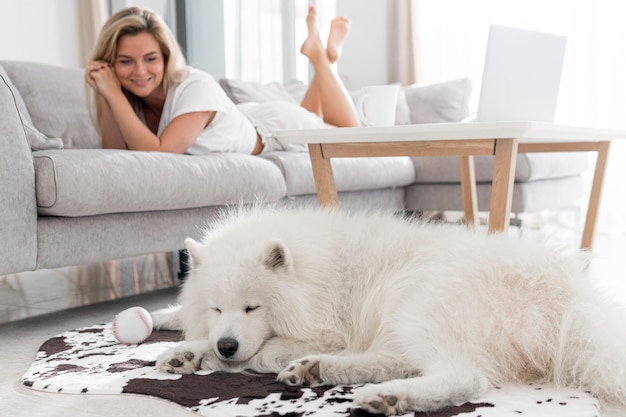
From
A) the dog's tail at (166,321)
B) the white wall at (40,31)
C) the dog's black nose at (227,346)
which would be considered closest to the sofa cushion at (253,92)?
the dog's tail at (166,321)

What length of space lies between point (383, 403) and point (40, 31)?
5890 mm

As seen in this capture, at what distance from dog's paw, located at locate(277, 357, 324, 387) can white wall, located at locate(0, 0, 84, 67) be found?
17.3 ft

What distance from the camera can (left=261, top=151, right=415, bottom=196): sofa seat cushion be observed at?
10.7 ft

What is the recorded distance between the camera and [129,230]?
249 centimetres

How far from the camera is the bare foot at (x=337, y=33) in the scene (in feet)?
11.3

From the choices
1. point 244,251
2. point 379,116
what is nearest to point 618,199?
point 379,116

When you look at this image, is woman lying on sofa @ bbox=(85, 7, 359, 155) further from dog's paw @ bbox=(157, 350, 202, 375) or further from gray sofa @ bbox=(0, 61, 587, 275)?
dog's paw @ bbox=(157, 350, 202, 375)

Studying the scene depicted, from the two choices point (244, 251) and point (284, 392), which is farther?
point (244, 251)

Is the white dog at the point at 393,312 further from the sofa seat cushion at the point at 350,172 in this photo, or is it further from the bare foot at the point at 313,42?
the bare foot at the point at 313,42

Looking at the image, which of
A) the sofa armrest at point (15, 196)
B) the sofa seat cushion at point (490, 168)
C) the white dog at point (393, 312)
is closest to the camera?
the white dog at point (393, 312)

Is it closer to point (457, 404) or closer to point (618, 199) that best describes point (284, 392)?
point (457, 404)

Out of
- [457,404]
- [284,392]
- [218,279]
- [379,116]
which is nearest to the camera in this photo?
[457,404]

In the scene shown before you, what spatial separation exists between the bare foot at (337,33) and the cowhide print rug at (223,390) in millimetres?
2098

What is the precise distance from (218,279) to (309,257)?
24cm
